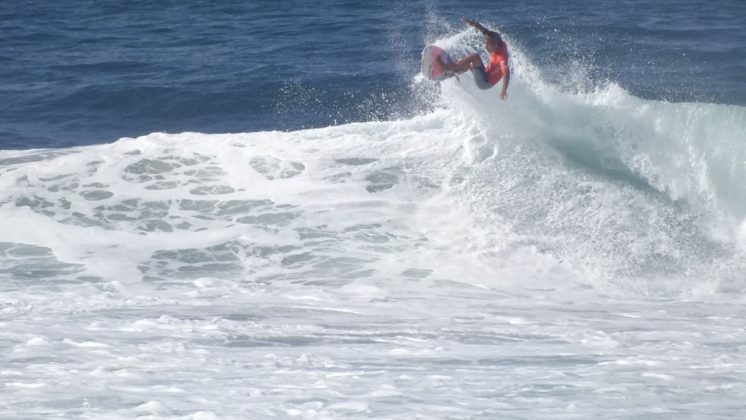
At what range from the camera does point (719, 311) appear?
9.72 metres

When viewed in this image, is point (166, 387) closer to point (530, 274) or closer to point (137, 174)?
point (530, 274)

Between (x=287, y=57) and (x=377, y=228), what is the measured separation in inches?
356

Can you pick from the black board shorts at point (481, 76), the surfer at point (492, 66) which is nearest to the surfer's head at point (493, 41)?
the surfer at point (492, 66)

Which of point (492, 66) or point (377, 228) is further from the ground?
point (492, 66)

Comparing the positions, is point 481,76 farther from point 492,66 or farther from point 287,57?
point 287,57

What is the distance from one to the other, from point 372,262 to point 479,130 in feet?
11.3

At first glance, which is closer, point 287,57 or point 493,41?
point 493,41

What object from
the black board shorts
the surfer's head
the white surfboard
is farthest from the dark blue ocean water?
the surfer's head

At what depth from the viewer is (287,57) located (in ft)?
66.2

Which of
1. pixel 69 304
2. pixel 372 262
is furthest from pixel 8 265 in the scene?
pixel 372 262

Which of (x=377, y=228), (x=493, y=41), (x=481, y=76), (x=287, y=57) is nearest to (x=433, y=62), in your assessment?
(x=481, y=76)

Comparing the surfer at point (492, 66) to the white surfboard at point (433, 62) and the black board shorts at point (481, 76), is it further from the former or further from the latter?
the white surfboard at point (433, 62)

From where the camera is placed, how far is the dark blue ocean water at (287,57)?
1698cm

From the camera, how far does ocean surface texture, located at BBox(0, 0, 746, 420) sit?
23.2 feet
